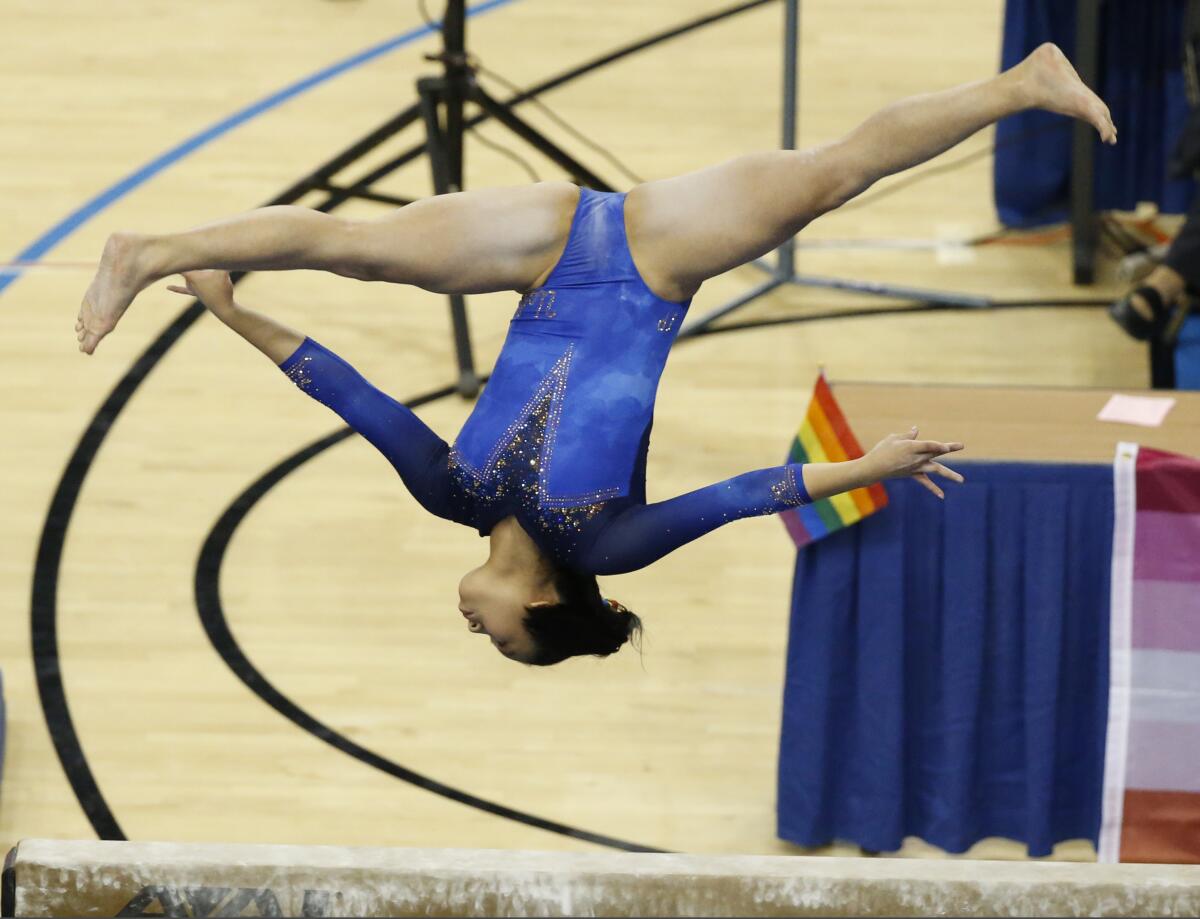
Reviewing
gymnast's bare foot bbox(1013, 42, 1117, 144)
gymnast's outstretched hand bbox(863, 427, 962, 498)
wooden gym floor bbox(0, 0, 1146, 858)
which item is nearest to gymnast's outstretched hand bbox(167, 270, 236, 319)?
gymnast's outstretched hand bbox(863, 427, 962, 498)

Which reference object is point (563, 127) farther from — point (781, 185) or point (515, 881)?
point (515, 881)

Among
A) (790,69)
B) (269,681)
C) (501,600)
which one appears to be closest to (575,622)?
(501,600)

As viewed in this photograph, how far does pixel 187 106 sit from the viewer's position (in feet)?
29.0

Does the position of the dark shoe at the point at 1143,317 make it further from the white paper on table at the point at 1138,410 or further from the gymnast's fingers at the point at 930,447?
the gymnast's fingers at the point at 930,447

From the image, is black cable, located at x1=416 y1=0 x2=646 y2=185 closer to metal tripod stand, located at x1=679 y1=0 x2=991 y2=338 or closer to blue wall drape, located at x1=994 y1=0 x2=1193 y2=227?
metal tripod stand, located at x1=679 y1=0 x2=991 y2=338

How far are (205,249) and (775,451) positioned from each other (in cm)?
347

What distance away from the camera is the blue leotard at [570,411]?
3.56 metres

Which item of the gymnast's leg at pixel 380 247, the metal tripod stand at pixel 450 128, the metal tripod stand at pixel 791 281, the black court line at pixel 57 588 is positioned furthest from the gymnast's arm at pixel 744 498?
the metal tripod stand at pixel 791 281

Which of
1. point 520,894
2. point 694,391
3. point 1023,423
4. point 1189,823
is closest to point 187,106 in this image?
point 694,391

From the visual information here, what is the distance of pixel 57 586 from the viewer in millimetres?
5848

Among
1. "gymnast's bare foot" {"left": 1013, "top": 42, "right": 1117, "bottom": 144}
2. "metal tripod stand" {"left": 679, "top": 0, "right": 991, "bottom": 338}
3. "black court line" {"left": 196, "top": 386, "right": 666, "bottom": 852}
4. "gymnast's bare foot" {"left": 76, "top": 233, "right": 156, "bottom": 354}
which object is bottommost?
"black court line" {"left": 196, "top": 386, "right": 666, "bottom": 852}

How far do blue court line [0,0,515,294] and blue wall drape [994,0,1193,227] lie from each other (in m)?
2.68

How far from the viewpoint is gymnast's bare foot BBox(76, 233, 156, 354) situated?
320 centimetres

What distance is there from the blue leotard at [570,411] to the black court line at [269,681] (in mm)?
1560
